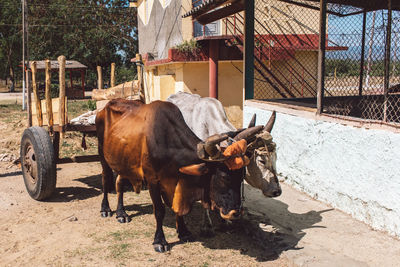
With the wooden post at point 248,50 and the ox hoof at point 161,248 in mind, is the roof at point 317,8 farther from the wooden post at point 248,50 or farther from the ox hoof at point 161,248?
the ox hoof at point 161,248

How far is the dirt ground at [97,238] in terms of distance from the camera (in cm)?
435

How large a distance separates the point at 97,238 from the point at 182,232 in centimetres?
105

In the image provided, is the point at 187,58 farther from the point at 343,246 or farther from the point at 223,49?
the point at 343,246

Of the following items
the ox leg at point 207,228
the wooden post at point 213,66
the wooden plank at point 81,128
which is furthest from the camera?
the wooden post at point 213,66

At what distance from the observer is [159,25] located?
1500cm

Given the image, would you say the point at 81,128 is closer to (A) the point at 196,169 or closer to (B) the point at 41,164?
(B) the point at 41,164

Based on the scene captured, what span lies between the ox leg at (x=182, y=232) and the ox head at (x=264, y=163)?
1.03m

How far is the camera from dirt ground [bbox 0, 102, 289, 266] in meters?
4.35

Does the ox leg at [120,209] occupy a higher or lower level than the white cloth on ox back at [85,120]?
lower

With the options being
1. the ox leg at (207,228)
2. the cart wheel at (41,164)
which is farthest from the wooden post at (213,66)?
the ox leg at (207,228)

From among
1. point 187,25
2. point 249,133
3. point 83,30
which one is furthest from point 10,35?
point 249,133

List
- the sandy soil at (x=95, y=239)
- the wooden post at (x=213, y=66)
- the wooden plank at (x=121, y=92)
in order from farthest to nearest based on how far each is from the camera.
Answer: the wooden post at (x=213, y=66)
the wooden plank at (x=121, y=92)
the sandy soil at (x=95, y=239)

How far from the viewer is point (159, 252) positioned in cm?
453

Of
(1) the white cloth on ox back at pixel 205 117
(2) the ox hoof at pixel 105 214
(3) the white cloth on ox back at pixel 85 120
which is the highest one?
(1) the white cloth on ox back at pixel 205 117
